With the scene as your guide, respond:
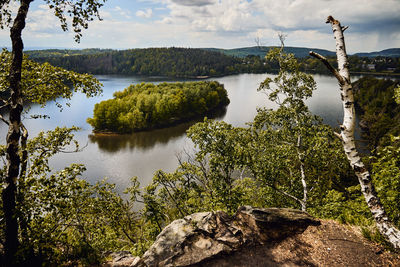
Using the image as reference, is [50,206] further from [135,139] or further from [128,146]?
[135,139]

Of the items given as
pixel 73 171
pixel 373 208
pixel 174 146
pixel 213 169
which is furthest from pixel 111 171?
pixel 373 208

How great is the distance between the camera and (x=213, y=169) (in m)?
12.1

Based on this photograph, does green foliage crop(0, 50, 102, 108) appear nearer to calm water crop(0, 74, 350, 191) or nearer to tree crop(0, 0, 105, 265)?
tree crop(0, 0, 105, 265)

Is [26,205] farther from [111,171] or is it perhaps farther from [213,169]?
[111,171]

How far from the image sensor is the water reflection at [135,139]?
144ft

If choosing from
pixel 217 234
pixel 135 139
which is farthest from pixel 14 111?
pixel 135 139

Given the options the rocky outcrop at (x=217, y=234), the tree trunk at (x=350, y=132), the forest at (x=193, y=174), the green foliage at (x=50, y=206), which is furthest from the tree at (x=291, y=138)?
the green foliage at (x=50, y=206)

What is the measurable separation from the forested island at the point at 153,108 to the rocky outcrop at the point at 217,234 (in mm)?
46555

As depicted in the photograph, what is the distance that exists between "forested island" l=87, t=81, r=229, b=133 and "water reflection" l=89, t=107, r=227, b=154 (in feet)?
10.3

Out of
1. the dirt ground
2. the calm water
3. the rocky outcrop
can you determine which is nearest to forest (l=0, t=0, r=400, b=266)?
the dirt ground

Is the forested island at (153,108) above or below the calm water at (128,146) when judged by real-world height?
above

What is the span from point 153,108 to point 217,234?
52866mm

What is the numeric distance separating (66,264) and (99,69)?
19833cm

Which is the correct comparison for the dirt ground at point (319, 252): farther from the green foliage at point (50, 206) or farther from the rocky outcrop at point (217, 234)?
the green foliage at point (50, 206)
